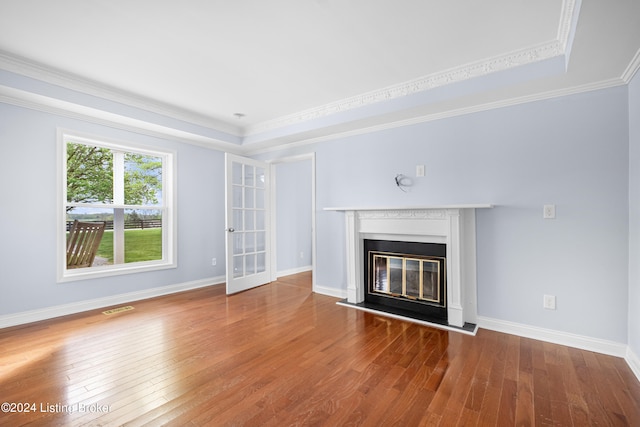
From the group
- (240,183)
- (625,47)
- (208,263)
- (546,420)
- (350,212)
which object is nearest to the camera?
(546,420)

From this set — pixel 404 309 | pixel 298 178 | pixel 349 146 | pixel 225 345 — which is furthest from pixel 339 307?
pixel 298 178

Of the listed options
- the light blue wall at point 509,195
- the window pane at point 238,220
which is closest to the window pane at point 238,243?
the window pane at point 238,220

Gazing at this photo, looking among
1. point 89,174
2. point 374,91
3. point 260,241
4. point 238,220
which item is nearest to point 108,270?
point 89,174

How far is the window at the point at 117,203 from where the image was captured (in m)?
3.69

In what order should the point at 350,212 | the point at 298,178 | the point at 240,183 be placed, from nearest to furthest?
the point at 350,212 < the point at 240,183 < the point at 298,178

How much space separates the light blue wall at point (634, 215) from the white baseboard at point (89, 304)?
5.10 m

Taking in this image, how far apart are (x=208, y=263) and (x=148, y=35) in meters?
3.52

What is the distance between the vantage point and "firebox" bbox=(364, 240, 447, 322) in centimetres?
332

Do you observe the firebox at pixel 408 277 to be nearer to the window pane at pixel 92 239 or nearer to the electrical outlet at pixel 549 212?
the electrical outlet at pixel 549 212

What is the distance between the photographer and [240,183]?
183 inches

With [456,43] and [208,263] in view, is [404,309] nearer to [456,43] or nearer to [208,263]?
[456,43]

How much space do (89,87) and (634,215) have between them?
5.27 m

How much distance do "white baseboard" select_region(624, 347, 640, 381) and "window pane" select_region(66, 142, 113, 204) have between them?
5.65 metres

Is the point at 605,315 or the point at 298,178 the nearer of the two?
the point at 605,315
